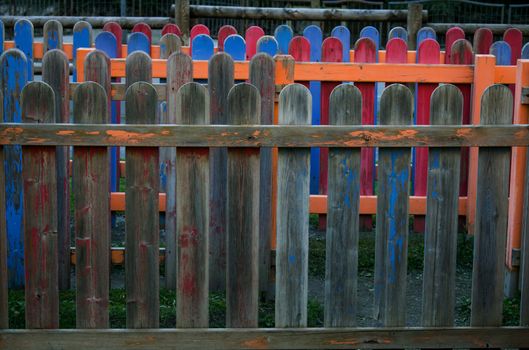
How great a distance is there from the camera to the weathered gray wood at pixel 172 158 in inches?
208

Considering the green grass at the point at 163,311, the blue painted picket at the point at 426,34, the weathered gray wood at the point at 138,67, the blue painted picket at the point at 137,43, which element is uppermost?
the blue painted picket at the point at 426,34

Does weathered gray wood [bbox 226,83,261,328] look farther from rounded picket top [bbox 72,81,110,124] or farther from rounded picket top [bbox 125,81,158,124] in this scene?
rounded picket top [bbox 72,81,110,124]

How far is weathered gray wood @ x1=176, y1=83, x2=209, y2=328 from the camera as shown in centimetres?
386

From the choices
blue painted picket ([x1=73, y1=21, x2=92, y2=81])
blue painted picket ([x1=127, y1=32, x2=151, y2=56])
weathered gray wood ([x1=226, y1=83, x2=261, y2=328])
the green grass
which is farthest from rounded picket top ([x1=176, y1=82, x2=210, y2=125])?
blue painted picket ([x1=73, y1=21, x2=92, y2=81])

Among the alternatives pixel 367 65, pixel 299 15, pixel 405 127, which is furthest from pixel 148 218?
pixel 299 15

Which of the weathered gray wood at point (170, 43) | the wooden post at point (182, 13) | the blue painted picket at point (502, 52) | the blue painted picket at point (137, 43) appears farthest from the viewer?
the wooden post at point (182, 13)

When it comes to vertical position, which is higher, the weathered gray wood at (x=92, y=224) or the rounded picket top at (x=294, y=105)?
the rounded picket top at (x=294, y=105)

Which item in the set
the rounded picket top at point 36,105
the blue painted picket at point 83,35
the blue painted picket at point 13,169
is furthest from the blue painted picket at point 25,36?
the rounded picket top at point 36,105

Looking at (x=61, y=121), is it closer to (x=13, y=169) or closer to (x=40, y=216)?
(x=13, y=169)

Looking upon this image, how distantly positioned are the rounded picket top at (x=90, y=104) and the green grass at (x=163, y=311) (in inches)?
56.3

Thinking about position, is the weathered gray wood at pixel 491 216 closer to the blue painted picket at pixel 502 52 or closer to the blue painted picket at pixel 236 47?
the blue painted picket at pixel 236 47

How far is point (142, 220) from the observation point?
3.92 meters

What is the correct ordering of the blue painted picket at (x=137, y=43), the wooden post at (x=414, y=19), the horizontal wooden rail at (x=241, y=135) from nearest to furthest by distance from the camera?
the horizontal wooden rail at (x=241, y=135)
the blue painted picket at (x=137, y=43)
the wooden post at (x=414, y=19)

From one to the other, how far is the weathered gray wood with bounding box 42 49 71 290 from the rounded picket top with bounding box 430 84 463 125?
2319 millimetres
